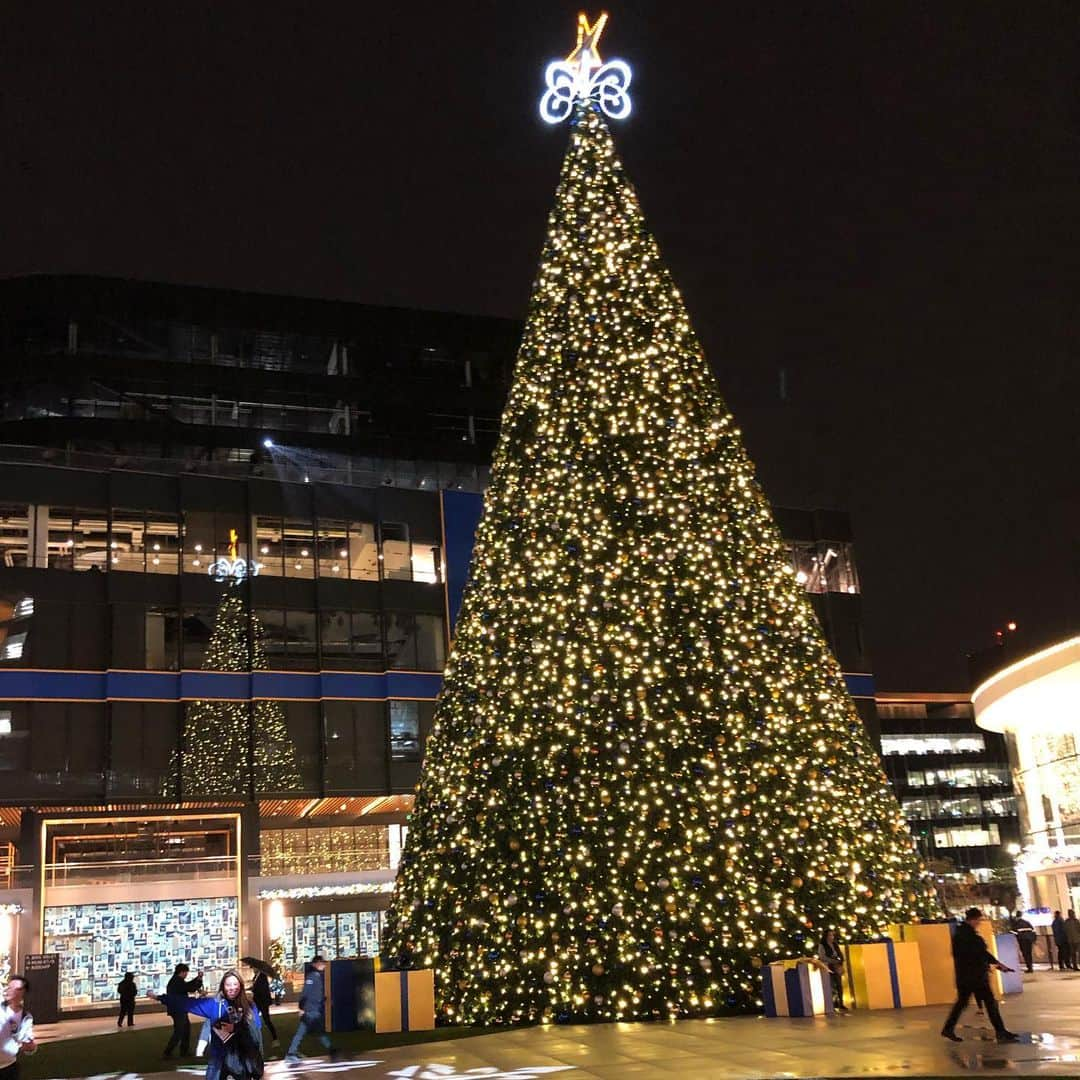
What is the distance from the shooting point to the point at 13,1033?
24.7 ft

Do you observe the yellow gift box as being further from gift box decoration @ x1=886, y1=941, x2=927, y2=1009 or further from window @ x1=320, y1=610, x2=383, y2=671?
window @ x1=320, y1=610, x2=383, y2=671

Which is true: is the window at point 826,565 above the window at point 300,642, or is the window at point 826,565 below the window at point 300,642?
above

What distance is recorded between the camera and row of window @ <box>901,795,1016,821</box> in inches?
4230

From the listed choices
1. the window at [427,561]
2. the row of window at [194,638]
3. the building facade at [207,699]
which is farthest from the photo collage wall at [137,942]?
the window at [427,561]

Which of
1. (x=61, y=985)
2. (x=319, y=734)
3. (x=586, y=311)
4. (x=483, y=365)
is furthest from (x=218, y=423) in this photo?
(x=586, y=311)

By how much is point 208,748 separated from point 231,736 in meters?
0.74

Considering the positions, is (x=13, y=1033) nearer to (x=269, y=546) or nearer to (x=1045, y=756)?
(x=269, y=546)

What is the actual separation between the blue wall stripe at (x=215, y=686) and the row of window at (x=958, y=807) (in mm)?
82556

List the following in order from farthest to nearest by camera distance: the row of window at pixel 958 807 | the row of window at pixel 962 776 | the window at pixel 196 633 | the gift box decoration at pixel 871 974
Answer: the row of window at pixel 958 807 < the row of window at pixel 962 776 < the window at pixel 196 633 < the gift box decoration at pixel 871 974

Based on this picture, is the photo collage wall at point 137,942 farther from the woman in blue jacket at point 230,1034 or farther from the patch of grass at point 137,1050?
the woman in blue jacket at point 230,1034

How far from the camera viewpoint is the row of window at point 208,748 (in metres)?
32.0

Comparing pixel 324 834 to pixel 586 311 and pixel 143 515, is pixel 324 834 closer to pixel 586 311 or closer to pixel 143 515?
pixel 143 515

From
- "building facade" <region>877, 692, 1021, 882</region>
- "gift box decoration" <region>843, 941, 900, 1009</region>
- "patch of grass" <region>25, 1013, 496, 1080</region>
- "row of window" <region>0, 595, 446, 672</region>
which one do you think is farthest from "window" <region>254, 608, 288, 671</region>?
"building facade" <region>877, 692, 1021, 882</region>

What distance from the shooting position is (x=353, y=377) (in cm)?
5741
